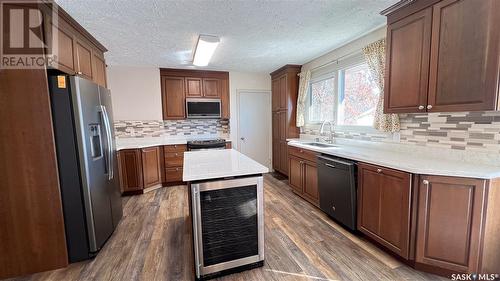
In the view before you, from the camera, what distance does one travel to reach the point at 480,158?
6.05 ft

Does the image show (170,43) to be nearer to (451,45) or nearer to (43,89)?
(43,89)

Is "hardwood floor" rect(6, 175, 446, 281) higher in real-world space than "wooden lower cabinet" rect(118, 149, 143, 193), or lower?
lower

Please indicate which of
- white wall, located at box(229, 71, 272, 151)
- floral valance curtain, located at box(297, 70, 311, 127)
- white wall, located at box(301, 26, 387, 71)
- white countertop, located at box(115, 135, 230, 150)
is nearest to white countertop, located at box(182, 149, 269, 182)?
white wall, located at box(301, 26, 387, 71)

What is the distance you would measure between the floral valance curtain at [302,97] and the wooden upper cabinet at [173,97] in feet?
7.94

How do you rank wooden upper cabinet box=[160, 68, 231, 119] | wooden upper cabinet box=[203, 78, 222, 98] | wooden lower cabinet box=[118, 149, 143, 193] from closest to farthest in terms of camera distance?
wooden lower cabinet box=[118, 149, 143, 193], wooden upper cabinet box=[160, 68, 231, 119], wooden upper cabinet box=[203, 78, 222, 98]

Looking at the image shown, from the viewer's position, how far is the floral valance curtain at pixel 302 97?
4.15m

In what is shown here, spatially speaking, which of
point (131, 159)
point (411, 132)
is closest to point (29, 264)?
point (131, 159)

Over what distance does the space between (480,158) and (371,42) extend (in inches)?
67.3

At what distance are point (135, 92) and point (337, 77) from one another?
151 inches

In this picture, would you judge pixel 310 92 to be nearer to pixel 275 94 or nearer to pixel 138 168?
pixel 275 94

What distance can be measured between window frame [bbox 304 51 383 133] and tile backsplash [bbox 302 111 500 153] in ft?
1.41

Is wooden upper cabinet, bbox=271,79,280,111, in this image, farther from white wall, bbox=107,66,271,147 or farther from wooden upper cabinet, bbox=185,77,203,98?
white wall, bbox=107,66,271,147

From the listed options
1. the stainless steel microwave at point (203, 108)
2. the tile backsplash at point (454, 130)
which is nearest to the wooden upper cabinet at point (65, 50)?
the stainless steel microwave at point (203, 108)

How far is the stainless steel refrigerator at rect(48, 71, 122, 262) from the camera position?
189 cm
